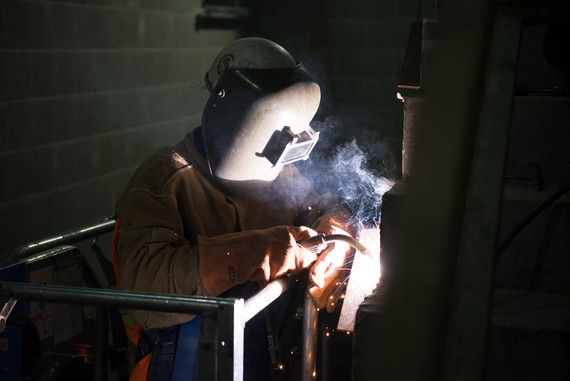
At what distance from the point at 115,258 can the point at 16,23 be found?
1564 millimetres

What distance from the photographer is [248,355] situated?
229 cm

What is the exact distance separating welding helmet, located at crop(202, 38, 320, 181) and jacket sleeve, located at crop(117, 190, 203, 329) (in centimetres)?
26

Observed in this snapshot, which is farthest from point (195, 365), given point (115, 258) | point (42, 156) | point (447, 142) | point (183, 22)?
point (183, 22)

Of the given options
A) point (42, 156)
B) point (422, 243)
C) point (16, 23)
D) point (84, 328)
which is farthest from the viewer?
point (42, 156)

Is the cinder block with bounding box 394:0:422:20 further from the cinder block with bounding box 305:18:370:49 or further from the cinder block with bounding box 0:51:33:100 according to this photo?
the cinder block with bounding box 0:51:33:100

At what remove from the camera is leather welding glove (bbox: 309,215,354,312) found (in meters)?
2.12

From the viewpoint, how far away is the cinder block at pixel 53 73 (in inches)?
127

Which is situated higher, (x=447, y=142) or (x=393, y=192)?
(x=447, y=142)

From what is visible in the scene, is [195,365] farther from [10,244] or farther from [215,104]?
[10,244]

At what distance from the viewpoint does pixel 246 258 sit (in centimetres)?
196

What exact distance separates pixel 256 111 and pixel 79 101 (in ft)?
6.20

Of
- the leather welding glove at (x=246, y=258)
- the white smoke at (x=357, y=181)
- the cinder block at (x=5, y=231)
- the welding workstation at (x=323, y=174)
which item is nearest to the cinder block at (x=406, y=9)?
the welding workstation at (x=323, y=174)

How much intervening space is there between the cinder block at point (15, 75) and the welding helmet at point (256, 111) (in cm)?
135

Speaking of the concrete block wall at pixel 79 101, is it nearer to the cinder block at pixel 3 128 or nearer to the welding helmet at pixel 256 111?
the cinder block at pixel 3 128
